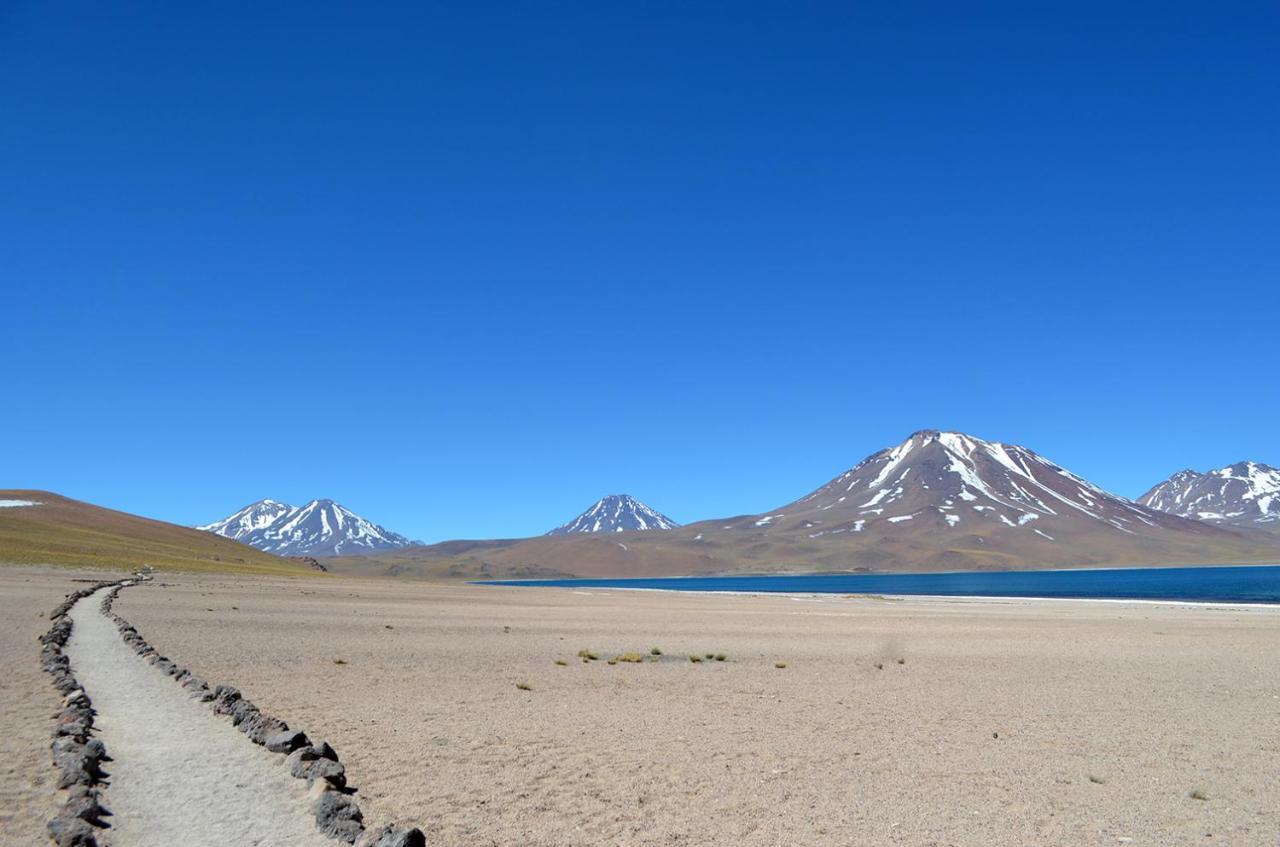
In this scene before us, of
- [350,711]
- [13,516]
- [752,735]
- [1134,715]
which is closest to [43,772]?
[350,711]

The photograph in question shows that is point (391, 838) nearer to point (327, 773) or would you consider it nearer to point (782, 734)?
point (327, 773)

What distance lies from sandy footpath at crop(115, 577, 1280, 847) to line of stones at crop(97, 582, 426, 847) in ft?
1.63

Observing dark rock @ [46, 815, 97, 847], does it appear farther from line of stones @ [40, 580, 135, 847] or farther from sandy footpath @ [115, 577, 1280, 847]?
sandy footpath @ [115, 577, 1280, 847]

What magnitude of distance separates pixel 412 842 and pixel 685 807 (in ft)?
11.3

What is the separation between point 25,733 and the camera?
40.6 ft

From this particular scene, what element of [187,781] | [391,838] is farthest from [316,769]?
[391,838]

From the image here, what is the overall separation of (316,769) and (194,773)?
1.62 metres

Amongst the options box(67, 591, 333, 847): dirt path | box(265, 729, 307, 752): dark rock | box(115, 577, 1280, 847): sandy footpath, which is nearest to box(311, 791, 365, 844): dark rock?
box(67, 591, 333, 847): dirt path

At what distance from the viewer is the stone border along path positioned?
8.24 metres

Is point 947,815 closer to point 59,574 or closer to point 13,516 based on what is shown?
point 59,574

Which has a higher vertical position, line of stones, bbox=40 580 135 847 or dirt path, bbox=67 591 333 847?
line of stones, bbox=40 580 135 847

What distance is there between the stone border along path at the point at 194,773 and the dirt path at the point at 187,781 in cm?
1

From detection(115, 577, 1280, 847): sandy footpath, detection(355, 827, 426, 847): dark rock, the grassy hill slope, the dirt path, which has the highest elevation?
the grassy hill slope

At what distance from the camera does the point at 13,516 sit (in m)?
108
